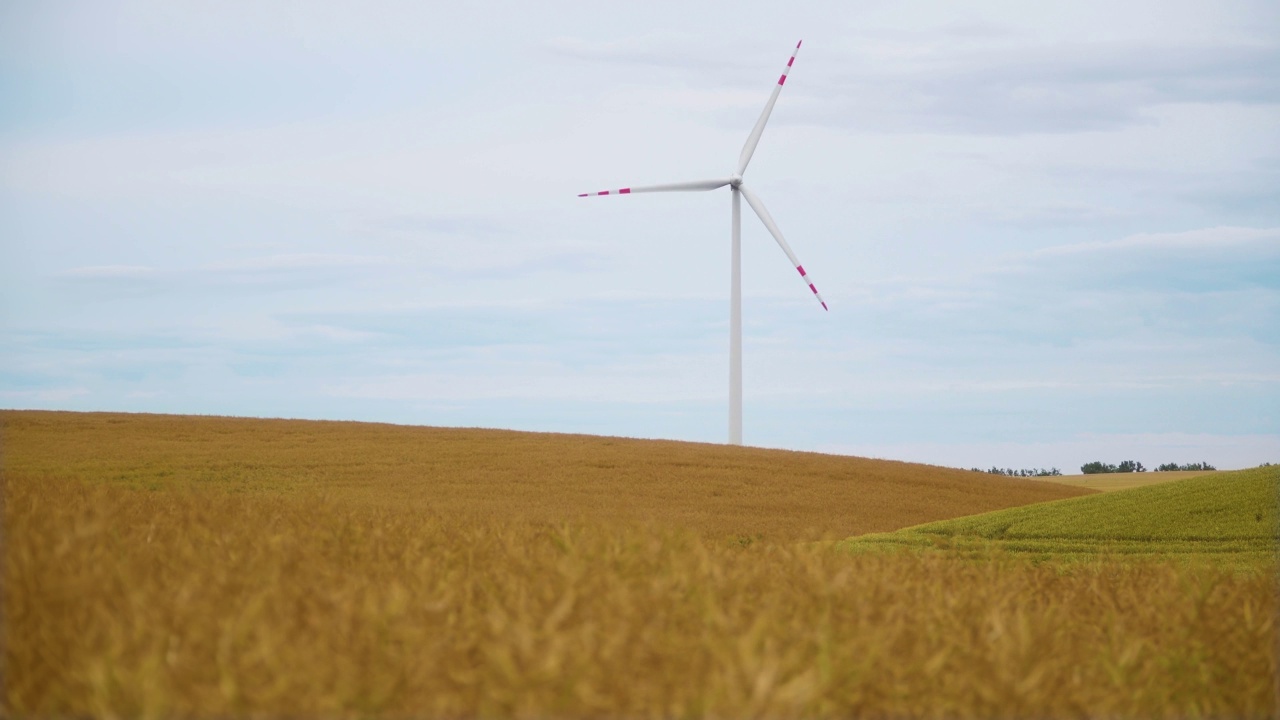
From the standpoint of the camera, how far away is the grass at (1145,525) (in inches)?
A: 777

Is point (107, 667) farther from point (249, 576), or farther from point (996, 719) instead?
point (996, 719)

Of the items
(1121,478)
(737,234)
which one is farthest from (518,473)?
(1121,478)

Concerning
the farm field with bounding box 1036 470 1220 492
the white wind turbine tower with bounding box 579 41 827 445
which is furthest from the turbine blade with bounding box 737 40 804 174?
the farm field with bounding box 1036 470 1220 492

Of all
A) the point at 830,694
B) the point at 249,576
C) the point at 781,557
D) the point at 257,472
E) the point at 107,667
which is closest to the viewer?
the point at 107,667

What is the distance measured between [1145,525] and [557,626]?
19303 millimetres

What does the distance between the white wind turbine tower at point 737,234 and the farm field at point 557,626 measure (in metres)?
27.8

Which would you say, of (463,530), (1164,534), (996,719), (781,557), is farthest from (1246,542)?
(996,719)

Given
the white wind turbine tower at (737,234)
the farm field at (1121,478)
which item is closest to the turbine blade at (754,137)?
the white wind turbine tower at (737,234)

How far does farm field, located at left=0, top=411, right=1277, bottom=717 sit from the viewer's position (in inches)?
181

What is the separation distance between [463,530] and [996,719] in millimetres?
7306

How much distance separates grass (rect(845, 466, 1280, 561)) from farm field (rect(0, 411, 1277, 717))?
26.0ft

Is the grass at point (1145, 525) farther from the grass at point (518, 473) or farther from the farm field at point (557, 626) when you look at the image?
the farm field at point (557, 626)

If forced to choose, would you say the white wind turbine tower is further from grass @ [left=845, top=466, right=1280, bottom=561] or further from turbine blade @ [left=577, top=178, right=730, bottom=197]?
grass @ [left=845, top=466, right=1280, bottom=561]

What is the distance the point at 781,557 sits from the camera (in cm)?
966
